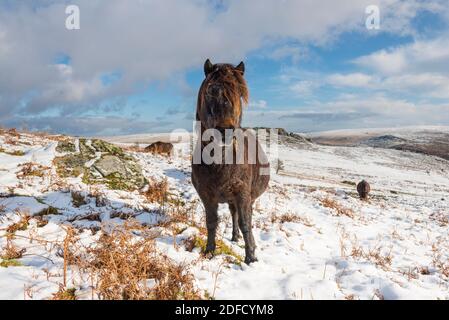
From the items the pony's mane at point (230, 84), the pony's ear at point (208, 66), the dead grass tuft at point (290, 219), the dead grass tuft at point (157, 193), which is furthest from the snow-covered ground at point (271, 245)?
the pony's ear at point (208, 66)

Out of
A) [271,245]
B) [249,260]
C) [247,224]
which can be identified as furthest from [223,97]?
[271,245]

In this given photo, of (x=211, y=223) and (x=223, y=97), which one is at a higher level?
(x=223, y=97)

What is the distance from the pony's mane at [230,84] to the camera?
386 cm

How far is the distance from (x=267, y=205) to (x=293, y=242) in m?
3.06

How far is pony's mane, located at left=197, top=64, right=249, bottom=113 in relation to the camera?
3859 mm

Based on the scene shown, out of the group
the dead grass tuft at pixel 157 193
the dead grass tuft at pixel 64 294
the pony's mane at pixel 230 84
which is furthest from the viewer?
the dead grass tuft at pixel 157 193

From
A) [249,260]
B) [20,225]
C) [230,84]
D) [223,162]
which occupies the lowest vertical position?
[249,260]

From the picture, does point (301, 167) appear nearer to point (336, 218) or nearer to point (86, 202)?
point (336, 218)

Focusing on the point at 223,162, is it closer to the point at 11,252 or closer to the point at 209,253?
the point at 209,253

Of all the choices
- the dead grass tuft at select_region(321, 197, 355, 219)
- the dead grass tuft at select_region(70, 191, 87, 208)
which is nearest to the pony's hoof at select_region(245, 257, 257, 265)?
the dead grass tuft at select_region(70, 191, 87, 208)

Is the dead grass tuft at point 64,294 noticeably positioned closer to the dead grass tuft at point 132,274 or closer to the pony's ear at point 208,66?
the dead grass tuft at point 132,274

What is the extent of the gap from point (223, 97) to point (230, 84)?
→ 29cm

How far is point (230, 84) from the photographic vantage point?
396 cm

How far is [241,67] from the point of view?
179 inches
